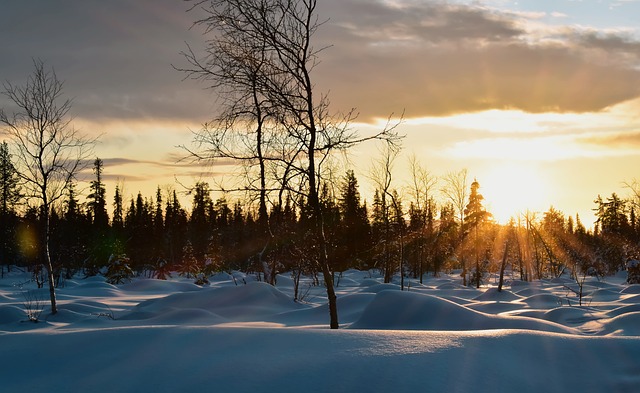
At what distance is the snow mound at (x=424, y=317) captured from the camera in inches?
458

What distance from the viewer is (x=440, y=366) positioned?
439 centimetres

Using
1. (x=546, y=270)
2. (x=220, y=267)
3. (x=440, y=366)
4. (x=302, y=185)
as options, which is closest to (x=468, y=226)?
(x=546, y=270)

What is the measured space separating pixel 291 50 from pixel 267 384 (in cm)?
602

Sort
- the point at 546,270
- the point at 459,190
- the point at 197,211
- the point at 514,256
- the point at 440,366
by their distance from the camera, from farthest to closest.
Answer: the point at 197,211 → the point at 514,256 → the point at 546,270 → the point at 459,190 → the point at 440,366

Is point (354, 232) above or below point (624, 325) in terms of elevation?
above

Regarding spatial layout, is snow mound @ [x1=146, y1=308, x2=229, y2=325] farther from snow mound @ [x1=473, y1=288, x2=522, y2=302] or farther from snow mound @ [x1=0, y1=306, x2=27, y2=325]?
snow mound @ [x1=473, y1=288, x2=522, y2=302]

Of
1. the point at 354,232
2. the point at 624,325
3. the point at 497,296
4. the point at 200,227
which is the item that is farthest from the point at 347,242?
the point at 624,325

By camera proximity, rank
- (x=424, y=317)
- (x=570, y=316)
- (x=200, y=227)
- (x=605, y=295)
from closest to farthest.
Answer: (x=424, y=317), (x=570, y=316), (x=605, y=295), (x=200, y=227)

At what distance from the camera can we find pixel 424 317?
12.0m

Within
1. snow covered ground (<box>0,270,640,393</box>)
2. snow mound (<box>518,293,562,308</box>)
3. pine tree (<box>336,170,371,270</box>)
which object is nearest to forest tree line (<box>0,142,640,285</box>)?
pine tree (<box>336,170,371,270</box>)

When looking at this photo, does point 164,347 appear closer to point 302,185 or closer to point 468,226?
point 302,185

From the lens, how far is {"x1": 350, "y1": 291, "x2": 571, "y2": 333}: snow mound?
11641mm

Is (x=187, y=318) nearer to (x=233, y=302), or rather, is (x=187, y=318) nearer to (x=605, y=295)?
(x=233, y=302)

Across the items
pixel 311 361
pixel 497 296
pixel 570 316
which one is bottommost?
pixel 497 296
